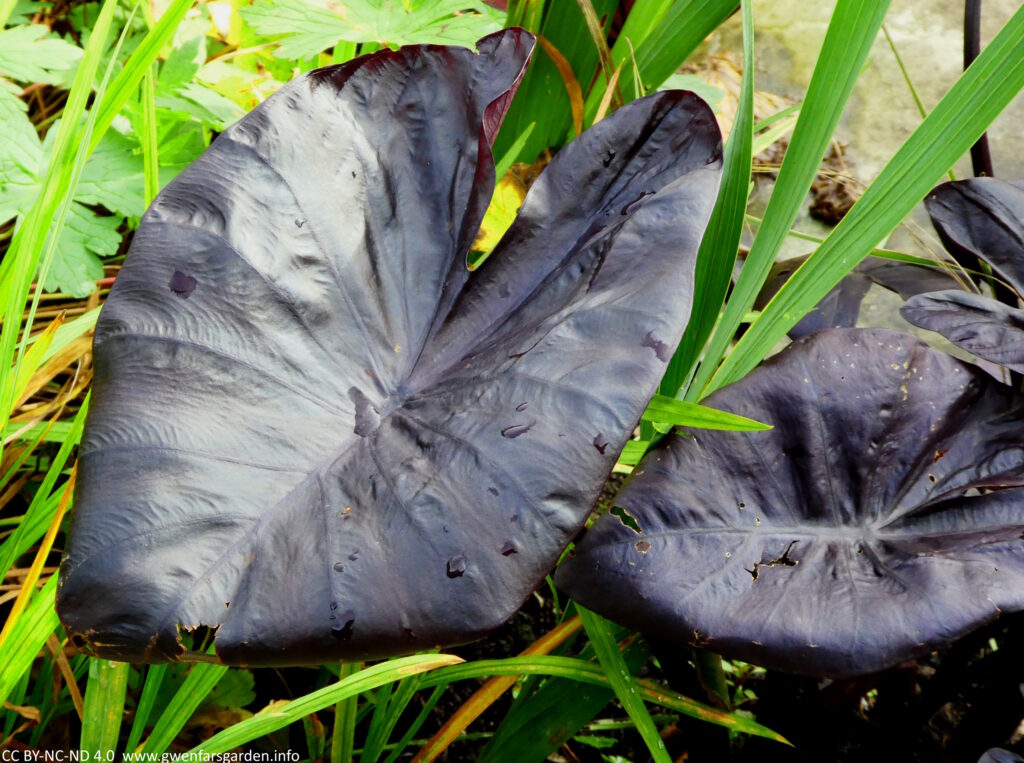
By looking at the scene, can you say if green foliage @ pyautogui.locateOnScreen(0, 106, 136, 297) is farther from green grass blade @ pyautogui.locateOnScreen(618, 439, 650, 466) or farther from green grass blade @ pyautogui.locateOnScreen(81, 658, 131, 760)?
green grass blade @ pyautogui.locateOnScreen(618, 439, 650, 466)

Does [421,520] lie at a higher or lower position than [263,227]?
lower

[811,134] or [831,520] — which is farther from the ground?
[811,134]

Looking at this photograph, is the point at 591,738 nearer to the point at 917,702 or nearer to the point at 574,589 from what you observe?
the point at 917,702

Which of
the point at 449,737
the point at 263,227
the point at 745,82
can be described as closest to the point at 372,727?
the point at 449,737

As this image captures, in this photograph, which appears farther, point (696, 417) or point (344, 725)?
point (344, 725)

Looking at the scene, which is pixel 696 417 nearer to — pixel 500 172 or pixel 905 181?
pixel 905 181

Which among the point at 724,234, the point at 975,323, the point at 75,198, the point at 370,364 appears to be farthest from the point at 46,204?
the point at 975,323
